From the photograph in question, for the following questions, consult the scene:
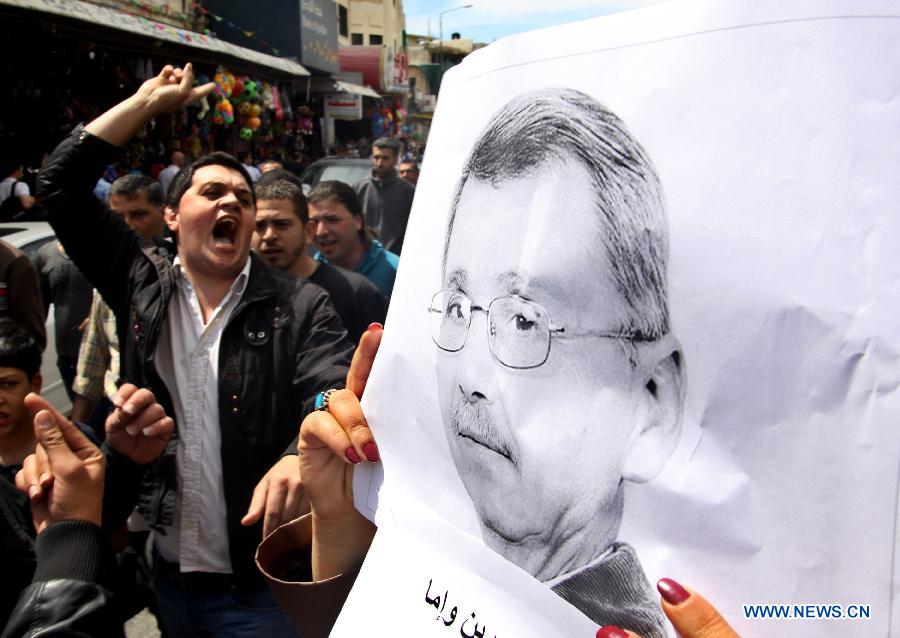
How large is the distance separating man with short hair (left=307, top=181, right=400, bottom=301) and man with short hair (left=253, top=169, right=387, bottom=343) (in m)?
0.40

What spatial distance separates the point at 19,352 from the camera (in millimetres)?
2324

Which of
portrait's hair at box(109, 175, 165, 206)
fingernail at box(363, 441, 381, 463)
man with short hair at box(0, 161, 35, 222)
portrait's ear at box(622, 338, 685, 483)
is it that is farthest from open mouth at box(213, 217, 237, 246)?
man with short hair at box(0, 161, 35, 222)

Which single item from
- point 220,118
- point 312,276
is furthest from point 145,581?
point 220,118

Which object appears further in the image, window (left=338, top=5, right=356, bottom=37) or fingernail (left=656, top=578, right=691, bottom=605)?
window (left=338, top=5, right=356, bottom=37)

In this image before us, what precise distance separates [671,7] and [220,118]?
11101mm

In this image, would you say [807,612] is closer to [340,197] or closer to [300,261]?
[300,261]

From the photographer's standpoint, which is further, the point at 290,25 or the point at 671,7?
the point at 290,25

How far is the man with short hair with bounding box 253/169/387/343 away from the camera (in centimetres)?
286

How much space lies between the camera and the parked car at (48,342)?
433cm

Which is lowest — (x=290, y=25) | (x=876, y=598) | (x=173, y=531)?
(x=173, y=531)

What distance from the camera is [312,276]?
9.61ft

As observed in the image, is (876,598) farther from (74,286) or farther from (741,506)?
(74,286)

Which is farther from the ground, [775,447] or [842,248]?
[842,248]

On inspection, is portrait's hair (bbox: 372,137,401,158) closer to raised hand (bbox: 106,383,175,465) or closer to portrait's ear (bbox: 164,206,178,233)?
portrait's ear (bbox: 164,206,178,233)
